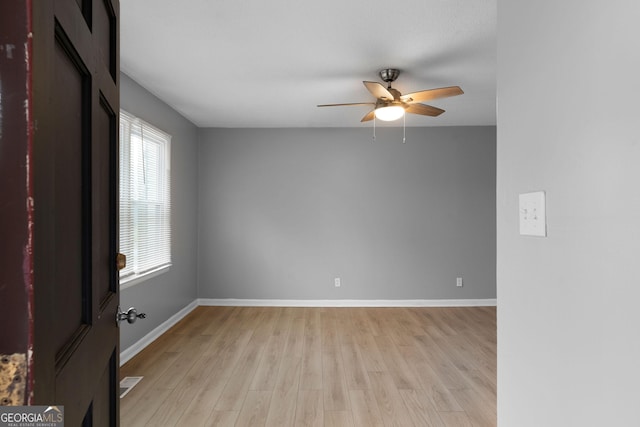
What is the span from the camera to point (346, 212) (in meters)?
5.36

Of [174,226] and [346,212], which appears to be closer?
[174,226]

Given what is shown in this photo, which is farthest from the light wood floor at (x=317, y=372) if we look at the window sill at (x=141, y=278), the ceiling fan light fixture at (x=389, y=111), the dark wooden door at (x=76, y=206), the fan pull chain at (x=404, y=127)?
the fan pull chain at (x=404, y=127)

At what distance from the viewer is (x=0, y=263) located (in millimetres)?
482

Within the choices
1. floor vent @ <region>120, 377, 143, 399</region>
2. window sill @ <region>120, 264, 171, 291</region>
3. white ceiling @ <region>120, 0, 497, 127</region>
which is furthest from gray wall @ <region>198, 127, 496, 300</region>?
floor vent @ <region>120, 377, 143, 399</region>

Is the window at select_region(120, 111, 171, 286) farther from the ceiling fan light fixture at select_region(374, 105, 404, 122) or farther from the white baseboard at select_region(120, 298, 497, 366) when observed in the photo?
the ceiling fan light fixture at select_region(374, 105, 404, 122)

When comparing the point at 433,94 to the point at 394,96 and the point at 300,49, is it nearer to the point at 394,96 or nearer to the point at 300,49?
the point at 394,96

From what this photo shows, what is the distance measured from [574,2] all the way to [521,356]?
0.89m

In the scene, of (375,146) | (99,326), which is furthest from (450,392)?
(375,146)

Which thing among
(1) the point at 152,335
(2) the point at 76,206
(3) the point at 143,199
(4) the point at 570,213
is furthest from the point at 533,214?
(1) the point at 152,335

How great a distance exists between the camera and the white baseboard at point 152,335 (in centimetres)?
331

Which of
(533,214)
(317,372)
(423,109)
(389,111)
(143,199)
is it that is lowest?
(317,372)

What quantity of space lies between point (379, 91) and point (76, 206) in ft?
8.36
